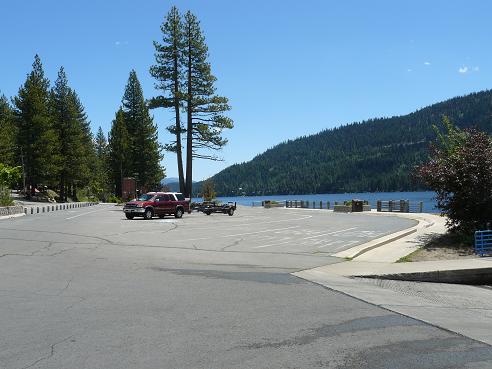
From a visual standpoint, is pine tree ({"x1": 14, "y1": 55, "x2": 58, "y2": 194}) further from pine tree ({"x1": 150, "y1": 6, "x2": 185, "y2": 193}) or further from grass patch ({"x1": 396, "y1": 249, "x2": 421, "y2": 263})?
grass patch ({"x1": 396, "y1": 249, "x2": 421, "y2": 263})

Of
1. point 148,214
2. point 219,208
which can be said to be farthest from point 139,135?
point 148,214

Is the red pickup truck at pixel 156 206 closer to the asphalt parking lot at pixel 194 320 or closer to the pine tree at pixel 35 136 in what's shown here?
the asphalt parking lot at pixel 194 320

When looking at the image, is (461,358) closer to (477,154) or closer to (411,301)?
(411,301)

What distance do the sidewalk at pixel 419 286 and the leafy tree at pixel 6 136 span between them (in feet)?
207

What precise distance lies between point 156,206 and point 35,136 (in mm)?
43169

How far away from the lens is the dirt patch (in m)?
15.4

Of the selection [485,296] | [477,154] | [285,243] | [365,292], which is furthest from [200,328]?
[477,154]

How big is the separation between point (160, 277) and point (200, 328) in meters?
4.52

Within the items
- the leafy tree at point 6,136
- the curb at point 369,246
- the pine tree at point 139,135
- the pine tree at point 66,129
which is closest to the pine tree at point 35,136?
the leafy tree at point 6,136

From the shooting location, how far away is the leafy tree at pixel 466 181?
18.4 meters

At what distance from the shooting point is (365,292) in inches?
410

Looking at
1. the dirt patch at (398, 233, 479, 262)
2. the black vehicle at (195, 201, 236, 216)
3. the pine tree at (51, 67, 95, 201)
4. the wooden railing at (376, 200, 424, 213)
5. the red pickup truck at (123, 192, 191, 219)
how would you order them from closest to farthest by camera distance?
the dirt patch at (398, 233, 479, 262), the red pickup truck at (123, 192, 191, 219), the black vehicle at (195, 201, 236, 216), the wooden railing at (376, 200, 424, 213), the pine tree at (51, 67, 95, 201)

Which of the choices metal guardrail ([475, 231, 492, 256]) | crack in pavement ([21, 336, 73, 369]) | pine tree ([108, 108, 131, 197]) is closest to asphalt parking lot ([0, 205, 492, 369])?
crack in pavement ([21, 336, 73, 369])

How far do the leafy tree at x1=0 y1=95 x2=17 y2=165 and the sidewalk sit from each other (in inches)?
2484
